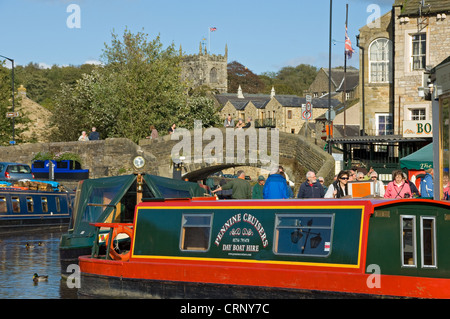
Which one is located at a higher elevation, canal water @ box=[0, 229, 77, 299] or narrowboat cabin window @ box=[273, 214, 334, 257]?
narrowboat cabin window @ box=[273, 214, 334, 257]

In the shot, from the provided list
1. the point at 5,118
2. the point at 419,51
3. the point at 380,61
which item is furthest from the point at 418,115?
the point at 5,118

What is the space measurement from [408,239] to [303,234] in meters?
1.59

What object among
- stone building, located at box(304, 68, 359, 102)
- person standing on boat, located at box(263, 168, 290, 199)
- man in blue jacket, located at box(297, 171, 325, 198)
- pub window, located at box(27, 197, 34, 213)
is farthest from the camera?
stone building, located at box(304, 68, 359, 102)

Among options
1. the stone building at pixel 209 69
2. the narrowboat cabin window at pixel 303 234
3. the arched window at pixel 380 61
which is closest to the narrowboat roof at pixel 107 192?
the narrowboat cabin window at pixel 303 234

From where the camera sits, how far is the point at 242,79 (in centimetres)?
13688

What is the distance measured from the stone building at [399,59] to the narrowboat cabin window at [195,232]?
18.4m

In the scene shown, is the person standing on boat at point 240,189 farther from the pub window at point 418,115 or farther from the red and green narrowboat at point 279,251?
the pub window at point 418,115

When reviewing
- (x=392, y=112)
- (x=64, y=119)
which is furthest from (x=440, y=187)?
(x=64, y=119)

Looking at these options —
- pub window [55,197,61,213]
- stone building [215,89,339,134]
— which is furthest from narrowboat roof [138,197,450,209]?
stone building [215,89,339,134]

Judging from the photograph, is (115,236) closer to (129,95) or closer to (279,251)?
(279,251)

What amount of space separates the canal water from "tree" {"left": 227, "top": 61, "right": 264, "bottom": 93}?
106 meters

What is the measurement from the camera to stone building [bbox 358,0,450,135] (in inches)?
1270

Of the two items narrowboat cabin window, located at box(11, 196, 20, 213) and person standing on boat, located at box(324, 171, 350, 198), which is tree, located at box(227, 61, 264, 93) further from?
person standing on boat, located at box(324, 171, 350, 198)

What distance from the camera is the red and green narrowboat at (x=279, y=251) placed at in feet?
34.7
